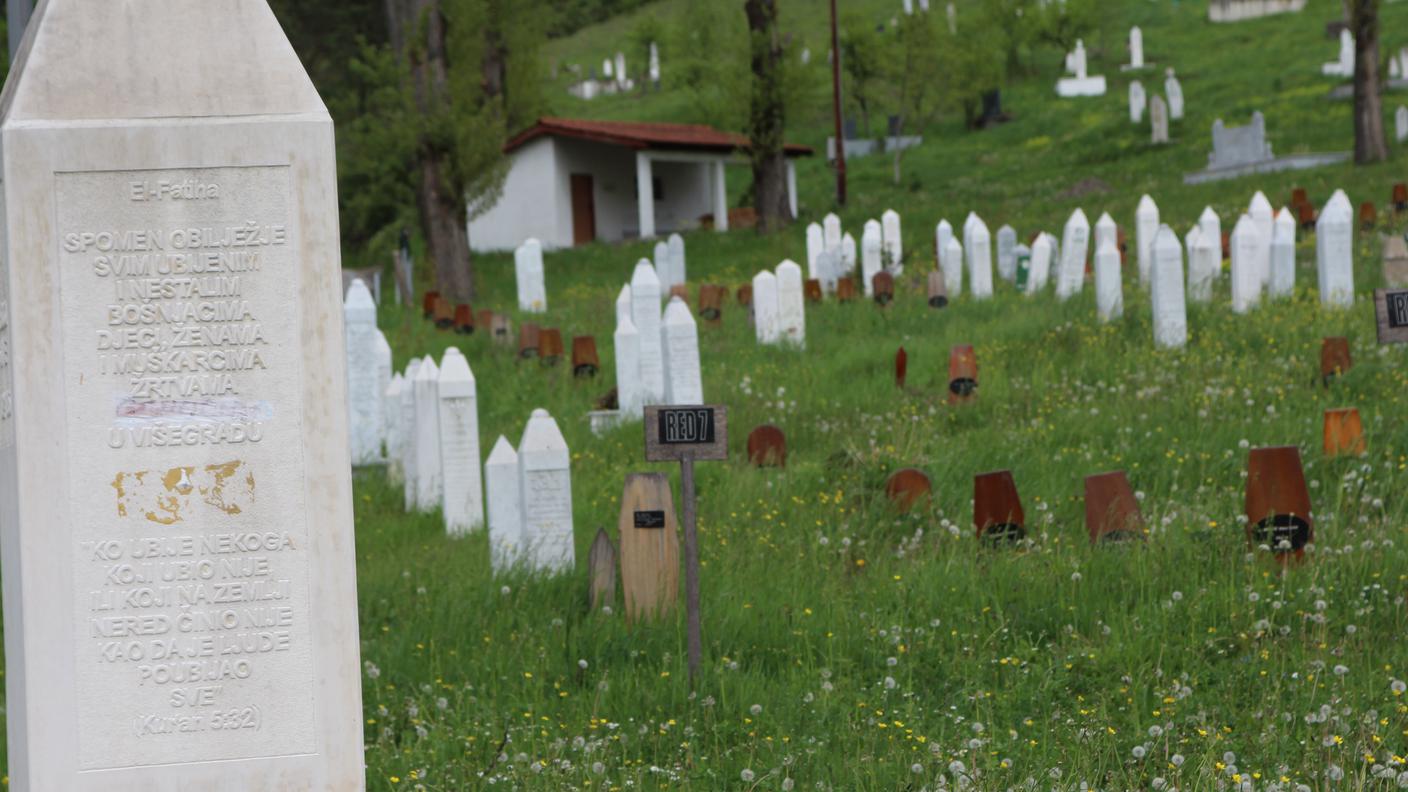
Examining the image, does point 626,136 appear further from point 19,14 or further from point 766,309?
point 19,14

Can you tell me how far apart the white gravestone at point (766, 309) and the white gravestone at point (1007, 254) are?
152 inches

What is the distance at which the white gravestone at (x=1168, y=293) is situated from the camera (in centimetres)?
1137

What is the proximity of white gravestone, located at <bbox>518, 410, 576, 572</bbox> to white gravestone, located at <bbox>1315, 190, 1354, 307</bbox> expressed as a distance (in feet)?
24.0

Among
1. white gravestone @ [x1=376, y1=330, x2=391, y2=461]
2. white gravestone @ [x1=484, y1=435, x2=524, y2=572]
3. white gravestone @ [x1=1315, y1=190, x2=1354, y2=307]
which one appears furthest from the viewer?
white gravestone @ [x1=1315, y1=190, x2=1354, y2=307]

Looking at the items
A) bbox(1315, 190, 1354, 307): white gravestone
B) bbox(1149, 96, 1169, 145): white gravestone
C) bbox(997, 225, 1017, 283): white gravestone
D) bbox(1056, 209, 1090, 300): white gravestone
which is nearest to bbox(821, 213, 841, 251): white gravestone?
bbox(997, 225, 1017, 283): white gravestone

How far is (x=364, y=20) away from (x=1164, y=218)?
27336 millimetres

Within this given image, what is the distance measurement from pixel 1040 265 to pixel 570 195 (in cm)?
1883

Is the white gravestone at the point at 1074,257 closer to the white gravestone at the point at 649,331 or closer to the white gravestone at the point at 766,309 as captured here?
the white gravestone at the point at 766,309

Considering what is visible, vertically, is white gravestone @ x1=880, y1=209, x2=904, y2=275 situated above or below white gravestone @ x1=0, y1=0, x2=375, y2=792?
above

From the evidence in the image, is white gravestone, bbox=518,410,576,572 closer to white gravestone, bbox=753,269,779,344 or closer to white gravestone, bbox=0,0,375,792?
white gravestone, bbox=0,0,375,792

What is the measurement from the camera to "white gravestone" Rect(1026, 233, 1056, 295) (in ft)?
48.5

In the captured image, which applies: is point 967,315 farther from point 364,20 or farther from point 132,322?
point 364,20

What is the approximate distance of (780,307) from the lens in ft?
43.1

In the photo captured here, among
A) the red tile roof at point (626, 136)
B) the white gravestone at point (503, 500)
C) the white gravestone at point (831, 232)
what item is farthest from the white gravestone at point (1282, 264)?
the red tile roof at point (626, 136)
